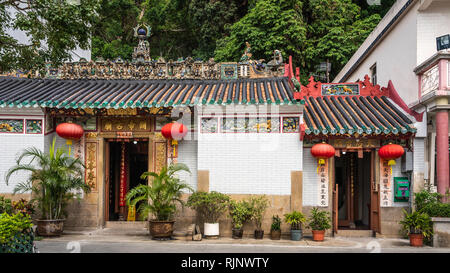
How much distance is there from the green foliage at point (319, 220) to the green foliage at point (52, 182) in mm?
5208

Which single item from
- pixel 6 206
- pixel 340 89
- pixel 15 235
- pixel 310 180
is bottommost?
pixel 6 206

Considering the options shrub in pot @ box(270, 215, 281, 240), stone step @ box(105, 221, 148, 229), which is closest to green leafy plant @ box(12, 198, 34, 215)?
stone step @ box(105, 221, 148, 229)

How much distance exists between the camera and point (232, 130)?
10273 mm

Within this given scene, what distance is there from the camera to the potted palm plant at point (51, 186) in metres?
9.65

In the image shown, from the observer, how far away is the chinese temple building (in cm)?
1012

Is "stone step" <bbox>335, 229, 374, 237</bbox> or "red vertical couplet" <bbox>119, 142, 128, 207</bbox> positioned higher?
"red vertical couplet" <bbox>119, 142, 128, 207</bbox>

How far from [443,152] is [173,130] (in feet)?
19.8

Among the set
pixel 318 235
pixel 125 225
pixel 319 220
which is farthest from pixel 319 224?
pixel 125 225

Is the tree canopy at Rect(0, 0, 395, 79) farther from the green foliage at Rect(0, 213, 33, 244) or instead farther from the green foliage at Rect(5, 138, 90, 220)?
the green foliage at Rect(0, 213, 33, 244)

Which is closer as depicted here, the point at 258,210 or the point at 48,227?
the point at 48,227

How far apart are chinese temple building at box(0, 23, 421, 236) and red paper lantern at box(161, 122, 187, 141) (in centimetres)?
38

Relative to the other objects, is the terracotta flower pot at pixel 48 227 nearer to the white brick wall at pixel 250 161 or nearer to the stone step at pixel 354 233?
the white brick wall at pixel 250 161

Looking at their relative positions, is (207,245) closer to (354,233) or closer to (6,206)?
(354,233)

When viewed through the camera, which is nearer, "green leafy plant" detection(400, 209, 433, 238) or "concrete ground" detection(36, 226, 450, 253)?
"concrete ground" detection(36, 226, 450, 253)
